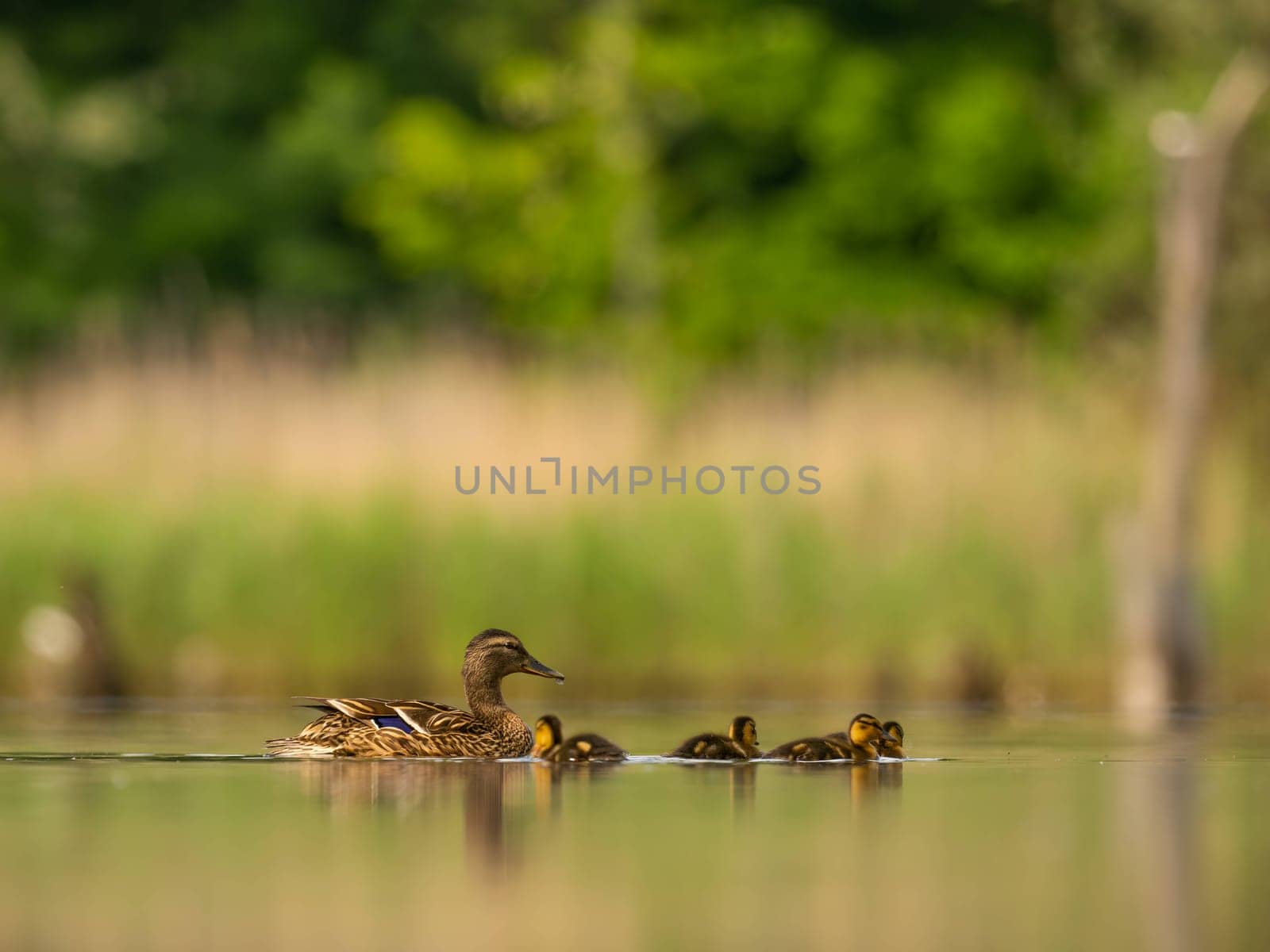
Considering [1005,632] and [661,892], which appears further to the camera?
A: [1005,632]

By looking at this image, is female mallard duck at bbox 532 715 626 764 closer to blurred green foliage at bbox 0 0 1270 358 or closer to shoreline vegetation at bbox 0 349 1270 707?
shoreline vegetation at bbox 0 349 1270 707

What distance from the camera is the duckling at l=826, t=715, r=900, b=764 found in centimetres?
1091

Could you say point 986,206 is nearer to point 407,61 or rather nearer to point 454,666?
point 407,61

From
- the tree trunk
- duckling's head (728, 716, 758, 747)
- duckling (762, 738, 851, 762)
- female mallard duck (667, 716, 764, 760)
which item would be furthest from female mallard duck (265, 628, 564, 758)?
the tree trunk

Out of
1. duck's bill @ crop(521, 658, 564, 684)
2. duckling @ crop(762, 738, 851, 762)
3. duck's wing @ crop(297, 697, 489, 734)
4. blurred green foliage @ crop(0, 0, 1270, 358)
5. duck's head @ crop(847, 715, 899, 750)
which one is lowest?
duckling @ crop(762, 738, 851, 762)

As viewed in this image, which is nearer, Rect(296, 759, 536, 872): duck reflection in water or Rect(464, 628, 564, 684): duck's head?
Rect(296, 759, 536, 872): duck reflection in water

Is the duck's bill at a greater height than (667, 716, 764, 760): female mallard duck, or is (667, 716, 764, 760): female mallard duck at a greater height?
the duck's bill

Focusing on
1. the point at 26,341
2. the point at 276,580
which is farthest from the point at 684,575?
the point at 26,341

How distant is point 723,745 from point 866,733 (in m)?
0.54

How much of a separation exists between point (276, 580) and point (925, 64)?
507 inches

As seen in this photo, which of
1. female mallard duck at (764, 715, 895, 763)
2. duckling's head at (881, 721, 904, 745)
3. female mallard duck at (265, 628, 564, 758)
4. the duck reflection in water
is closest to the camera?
the duck reflection in water

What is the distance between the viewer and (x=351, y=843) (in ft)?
26.3

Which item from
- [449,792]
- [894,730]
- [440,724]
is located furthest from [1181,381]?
[449,792]

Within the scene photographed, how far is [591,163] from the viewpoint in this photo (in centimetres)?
2836
